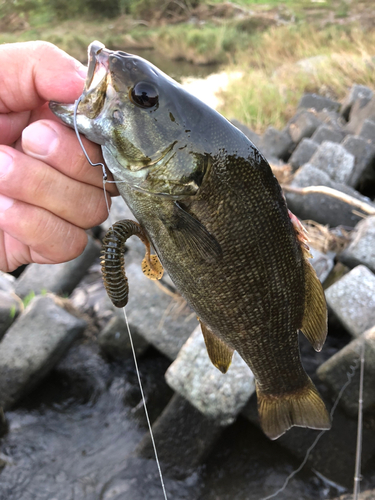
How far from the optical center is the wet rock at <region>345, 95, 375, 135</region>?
6.93 m

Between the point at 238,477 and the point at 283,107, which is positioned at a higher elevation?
the point at 283,107

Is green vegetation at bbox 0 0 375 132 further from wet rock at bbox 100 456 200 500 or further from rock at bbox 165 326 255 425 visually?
wet rock at bbox 100 456 200 500

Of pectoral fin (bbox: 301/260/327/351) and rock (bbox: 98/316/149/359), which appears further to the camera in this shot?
rock (bbox: 98/316/149/359)

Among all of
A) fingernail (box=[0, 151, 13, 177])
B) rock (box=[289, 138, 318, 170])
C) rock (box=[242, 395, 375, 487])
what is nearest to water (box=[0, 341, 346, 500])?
rock (box=[242, 395, 375, 487])

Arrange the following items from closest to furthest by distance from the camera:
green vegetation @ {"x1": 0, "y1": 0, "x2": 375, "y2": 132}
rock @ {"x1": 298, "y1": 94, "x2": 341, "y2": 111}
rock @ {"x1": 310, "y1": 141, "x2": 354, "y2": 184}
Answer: rock @ {"x1": 310, "y1": 141, "x2": 354, "y2": 184}, rock @ {"x1": 298, "y1": 94, "x2": 341, "y2": 111}, green vegetation @ {"x1": 0, "y1": 0, "x2": 375, "y2": 132}

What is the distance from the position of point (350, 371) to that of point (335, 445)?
0.66 m

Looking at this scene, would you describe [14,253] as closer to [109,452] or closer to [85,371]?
[109,452]

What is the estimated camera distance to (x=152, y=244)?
4.99 ft

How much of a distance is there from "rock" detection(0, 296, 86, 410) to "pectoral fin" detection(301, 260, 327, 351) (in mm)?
2721

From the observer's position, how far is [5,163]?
4.78 feet

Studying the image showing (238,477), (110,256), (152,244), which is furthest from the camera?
(238,477)

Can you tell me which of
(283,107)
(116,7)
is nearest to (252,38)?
(283,107)

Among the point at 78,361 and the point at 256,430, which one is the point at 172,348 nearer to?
the point at 256,430

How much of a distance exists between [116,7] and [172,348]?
116 feet
